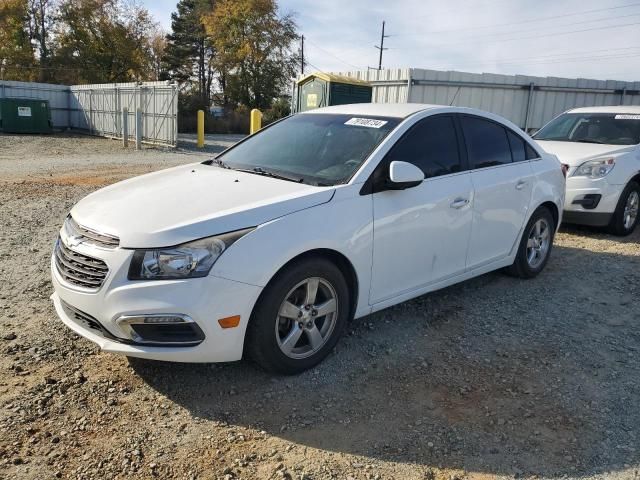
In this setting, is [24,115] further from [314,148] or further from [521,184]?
[521,184]

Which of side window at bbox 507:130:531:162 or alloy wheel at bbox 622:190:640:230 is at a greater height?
side window at bbox 507:130:531:162

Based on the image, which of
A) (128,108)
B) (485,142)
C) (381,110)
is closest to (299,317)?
(381,110)

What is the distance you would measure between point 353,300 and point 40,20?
50.2 m

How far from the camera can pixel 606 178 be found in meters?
7.19

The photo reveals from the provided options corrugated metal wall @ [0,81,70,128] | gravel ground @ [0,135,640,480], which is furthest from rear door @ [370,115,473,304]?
corrugated metal wall @ [0,81,70,128]

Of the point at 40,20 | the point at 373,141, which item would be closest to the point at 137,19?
the point at 40,20

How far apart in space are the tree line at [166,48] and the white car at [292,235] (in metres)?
39.9

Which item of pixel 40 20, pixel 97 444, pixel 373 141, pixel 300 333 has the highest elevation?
pixel 40 20

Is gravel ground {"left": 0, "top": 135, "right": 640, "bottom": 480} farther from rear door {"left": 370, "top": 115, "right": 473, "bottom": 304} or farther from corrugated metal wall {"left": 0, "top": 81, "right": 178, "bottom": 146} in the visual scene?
corrugated metal wall {"left": 0, "top": 81, "right": 178, "bottom": 146}

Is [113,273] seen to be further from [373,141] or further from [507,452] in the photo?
[507,452]

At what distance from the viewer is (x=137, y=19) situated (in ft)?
157

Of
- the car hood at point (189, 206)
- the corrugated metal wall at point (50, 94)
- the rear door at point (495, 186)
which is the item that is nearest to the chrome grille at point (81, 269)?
the car hood at point (189, 206)

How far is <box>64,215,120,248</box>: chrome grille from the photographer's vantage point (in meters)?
3.05

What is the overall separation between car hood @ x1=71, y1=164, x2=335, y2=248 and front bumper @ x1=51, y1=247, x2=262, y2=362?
19 cm
